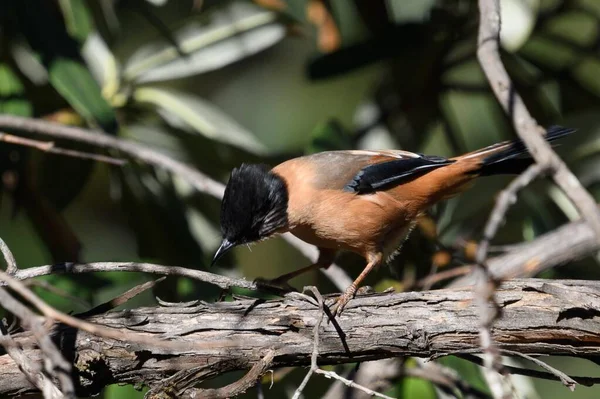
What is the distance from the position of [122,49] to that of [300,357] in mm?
2679

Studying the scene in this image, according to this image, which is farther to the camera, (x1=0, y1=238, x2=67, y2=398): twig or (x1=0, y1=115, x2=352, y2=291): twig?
(x1=0, y1=115, x2=352, y2=291): twig

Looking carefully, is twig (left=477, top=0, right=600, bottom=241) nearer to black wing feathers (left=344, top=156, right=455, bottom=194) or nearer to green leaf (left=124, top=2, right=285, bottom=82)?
black wing feathers (left=344, top=156, right=455, bottom=194)

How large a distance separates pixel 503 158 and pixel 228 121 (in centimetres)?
166

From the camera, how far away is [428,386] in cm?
321

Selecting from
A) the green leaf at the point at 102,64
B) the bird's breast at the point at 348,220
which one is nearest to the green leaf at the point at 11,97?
the green leaf at the point at 102,64

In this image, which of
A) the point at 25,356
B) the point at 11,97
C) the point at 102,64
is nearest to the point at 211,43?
the point at 102,64

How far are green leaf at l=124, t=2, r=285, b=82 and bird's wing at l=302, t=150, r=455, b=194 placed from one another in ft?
3.68

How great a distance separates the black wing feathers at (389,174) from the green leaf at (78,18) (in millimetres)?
1360

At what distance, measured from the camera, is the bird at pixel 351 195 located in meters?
2.98

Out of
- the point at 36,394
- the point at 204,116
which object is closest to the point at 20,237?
the point at 204,116

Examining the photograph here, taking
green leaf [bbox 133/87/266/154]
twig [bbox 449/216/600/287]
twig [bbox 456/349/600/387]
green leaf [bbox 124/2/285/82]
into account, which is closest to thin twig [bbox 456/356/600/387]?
twig [bbox 456/349/600/387]

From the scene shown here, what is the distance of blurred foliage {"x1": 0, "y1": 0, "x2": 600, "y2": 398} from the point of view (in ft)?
11.1

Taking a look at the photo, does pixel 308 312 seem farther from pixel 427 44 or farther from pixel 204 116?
pixel 427 44

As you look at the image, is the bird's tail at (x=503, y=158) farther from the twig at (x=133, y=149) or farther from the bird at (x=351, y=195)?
the twig at (x=133, y=149)
